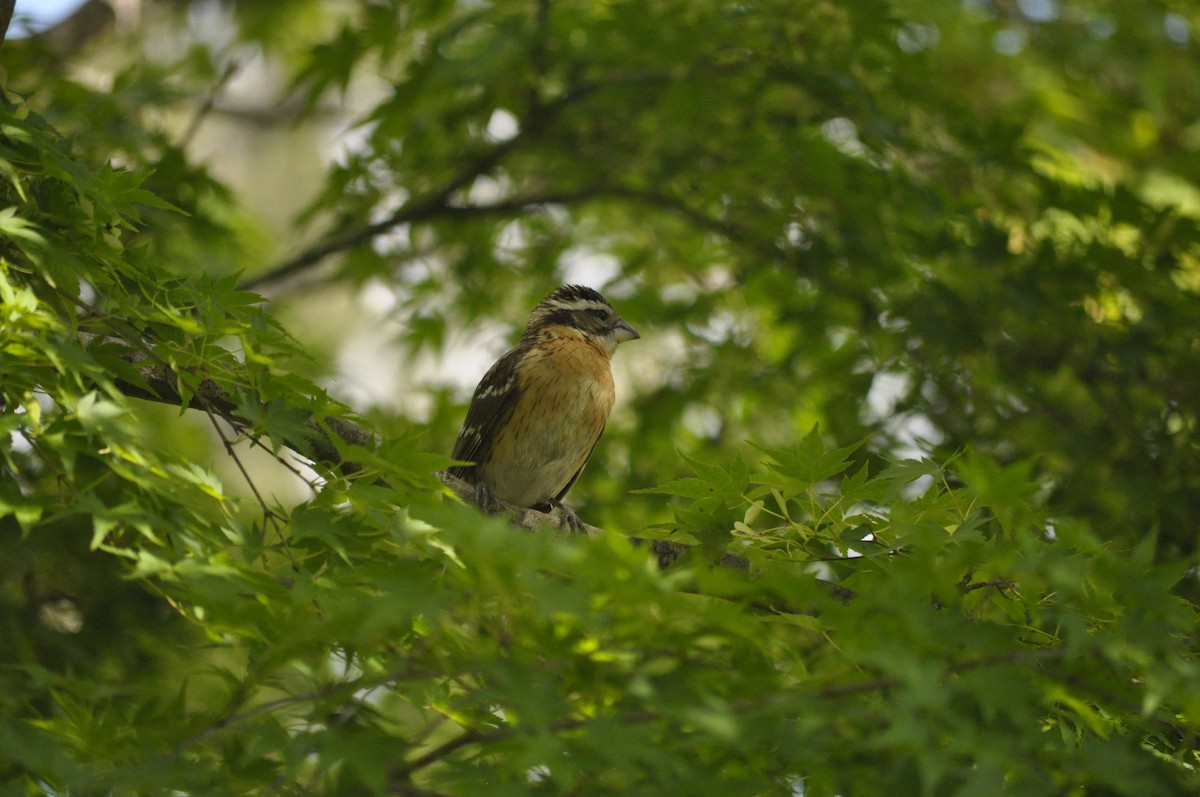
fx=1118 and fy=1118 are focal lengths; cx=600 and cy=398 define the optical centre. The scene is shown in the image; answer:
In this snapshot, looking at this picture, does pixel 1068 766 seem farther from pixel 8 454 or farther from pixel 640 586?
pixel 8 454

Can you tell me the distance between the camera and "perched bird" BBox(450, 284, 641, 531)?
692 centimetres

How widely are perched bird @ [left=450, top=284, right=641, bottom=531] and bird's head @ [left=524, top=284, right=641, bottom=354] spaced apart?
1.11 feet

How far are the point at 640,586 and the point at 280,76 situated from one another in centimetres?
1889

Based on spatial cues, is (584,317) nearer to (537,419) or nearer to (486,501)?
(537,419)

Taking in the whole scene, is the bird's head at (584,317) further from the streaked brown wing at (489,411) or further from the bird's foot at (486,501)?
the bird's foot at (486,501)

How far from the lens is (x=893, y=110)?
22.7ft

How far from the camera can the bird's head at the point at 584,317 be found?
7.70m

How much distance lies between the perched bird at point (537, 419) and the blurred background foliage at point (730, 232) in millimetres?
465

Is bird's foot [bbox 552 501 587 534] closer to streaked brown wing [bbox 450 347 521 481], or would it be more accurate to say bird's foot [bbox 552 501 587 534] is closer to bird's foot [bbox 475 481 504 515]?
bird's foot [bbox 475 481 504 515]

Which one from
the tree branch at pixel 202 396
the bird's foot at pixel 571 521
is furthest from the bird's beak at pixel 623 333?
the tree branch at pixel 202 396

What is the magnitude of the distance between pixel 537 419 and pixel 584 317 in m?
Result: 1.12

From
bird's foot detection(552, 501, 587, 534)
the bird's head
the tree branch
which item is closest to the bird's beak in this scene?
the bird's head

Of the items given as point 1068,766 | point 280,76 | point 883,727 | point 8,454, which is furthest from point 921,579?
point 280,76

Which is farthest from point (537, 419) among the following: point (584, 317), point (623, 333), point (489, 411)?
point (623, 333)
